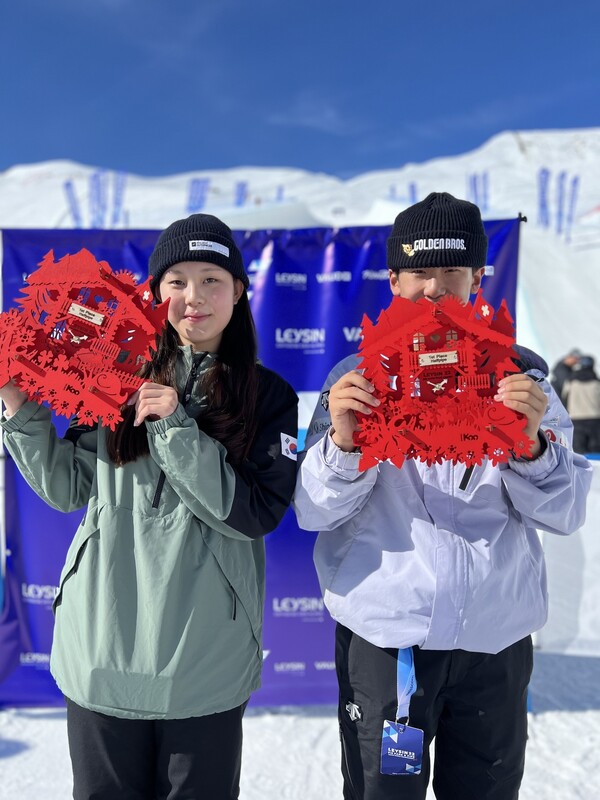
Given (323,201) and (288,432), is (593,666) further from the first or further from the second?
(323,201)

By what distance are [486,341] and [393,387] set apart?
0.23m

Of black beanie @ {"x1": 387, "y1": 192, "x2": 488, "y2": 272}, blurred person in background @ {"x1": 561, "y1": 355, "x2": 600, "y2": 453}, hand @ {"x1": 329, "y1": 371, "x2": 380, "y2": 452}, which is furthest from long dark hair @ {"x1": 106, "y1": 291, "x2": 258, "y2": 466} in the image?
blurred person in background @ {"x1": 561, "y1": 355, "x2": 600, "y2": 453}

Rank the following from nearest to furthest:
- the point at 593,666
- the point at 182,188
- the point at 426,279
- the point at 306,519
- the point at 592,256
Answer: the point at 306,519 < the point at 426,279 < the point at 593,666 < the point at 592,256 < the point at 182,188

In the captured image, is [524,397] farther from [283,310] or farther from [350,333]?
[283,310]

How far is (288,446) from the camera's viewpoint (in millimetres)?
1558

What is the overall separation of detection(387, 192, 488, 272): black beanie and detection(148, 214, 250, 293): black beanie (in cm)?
45

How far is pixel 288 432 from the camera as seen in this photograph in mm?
1593

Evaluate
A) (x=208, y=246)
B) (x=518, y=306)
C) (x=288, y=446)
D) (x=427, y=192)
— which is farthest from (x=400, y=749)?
(x=427, y=192)

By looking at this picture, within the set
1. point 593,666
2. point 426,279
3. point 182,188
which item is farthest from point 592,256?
point 182,188

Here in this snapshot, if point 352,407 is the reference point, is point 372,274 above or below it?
above

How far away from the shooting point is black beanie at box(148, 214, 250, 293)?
160 cm

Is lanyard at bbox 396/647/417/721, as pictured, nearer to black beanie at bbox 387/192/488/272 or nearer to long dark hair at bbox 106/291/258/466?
long dark hair at bbox 106/291/258/466

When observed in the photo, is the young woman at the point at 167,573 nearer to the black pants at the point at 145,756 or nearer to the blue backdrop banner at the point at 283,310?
the black pants at the point at 145,756

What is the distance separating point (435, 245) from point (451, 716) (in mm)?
1205
